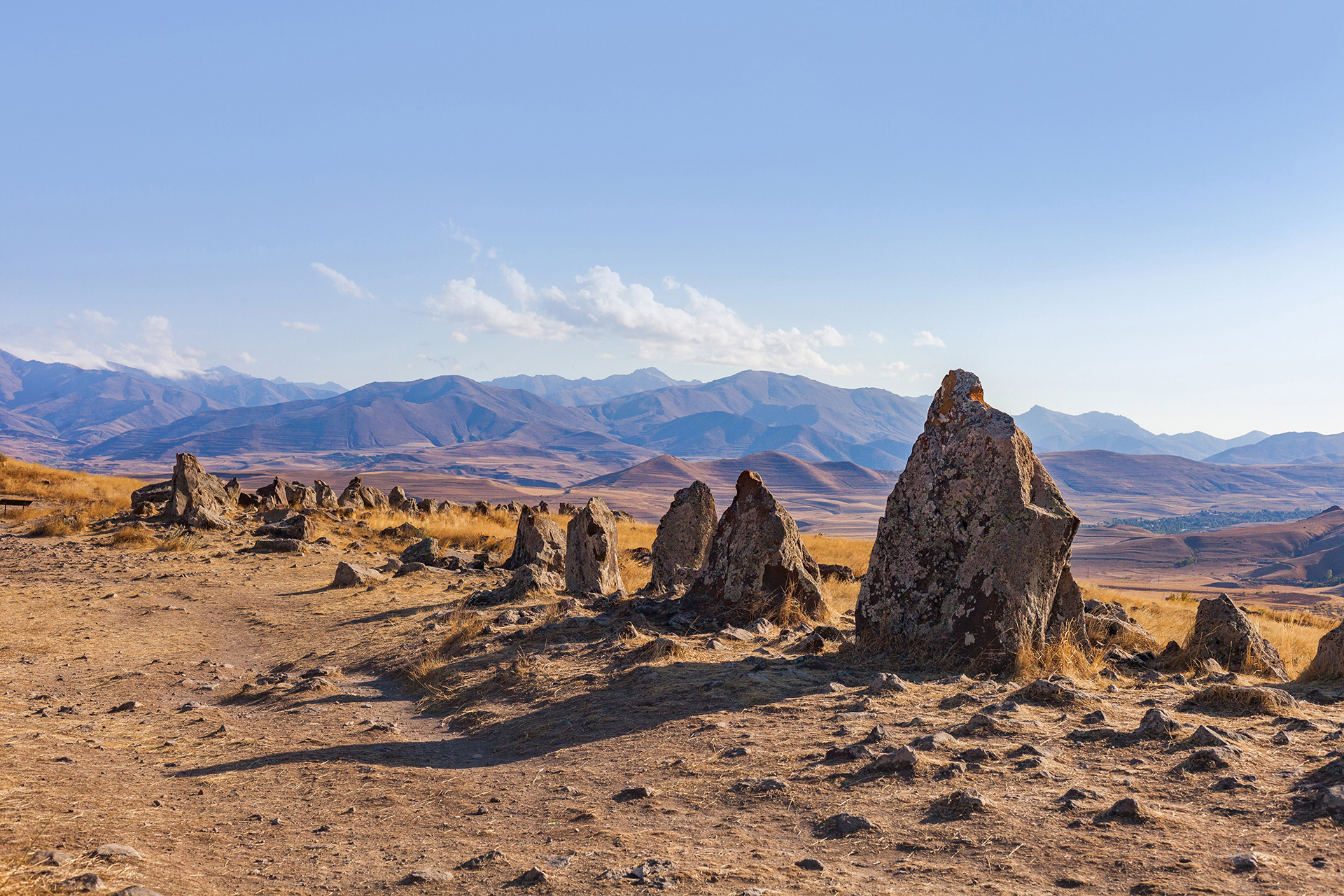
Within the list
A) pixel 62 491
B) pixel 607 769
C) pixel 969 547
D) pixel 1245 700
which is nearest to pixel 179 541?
pixel 62 491

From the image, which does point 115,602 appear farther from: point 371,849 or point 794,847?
point 794,847

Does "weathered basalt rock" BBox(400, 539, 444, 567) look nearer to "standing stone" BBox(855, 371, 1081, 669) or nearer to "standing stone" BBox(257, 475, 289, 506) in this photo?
"standing stone" BBox(257, 475, 289, 506)

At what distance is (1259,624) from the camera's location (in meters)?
16.2

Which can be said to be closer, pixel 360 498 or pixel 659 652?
pixel 659 652

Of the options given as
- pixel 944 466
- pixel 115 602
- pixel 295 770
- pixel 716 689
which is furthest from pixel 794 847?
pixel 115 602

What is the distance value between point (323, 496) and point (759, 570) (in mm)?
25347

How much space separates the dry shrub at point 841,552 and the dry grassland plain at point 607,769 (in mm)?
13577

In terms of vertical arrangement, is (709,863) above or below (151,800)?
above

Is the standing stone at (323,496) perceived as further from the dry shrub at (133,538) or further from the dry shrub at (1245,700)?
the dry shrub at (1245,700)

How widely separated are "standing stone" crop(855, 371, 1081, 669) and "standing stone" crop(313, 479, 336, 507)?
24.3 meters

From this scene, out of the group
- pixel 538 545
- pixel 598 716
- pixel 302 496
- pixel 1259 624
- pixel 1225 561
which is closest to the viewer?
pixel 598 716

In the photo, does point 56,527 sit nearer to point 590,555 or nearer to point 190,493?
point 190,493

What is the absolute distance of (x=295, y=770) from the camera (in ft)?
22.8

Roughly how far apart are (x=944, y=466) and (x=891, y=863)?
5.55 metres
